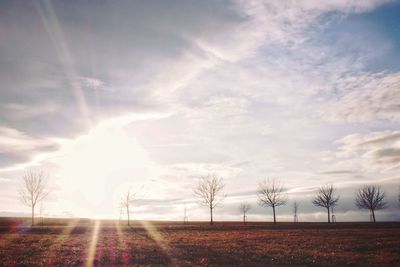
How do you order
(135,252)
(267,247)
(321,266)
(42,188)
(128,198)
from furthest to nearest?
1. (128,198)
2. (42,188)
3. (267,247)
4. (135,252)
5. (321,266)

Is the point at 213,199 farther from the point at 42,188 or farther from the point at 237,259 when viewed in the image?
the point at 237,259

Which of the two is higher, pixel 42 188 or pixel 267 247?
pixel 42 188

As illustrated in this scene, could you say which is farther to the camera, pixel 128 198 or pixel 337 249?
pixel 128 198

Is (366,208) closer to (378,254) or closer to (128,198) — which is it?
(128,198)

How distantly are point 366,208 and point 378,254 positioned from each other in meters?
84.8

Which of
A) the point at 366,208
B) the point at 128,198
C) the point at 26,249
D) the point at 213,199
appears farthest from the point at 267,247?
the point at 366,208

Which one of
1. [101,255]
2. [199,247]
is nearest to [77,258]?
[101,255]

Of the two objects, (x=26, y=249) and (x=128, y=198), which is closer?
(x=26, y=249)

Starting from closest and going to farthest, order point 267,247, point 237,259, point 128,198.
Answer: point 237,259 → point 267,247 → point 128,198

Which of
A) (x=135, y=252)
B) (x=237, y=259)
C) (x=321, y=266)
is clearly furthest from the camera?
(x=135, y=252)

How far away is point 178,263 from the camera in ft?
77.3

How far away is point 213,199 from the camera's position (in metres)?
97.0

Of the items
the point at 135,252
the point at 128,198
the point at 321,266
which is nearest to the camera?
the point at 321,266

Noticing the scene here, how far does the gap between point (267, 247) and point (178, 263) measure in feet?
36.0
